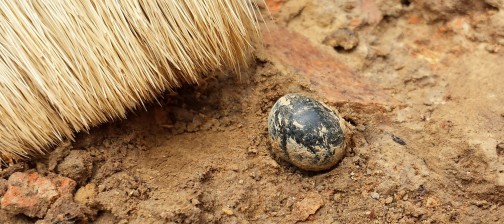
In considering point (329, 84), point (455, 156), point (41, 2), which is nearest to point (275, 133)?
point (329, 84)

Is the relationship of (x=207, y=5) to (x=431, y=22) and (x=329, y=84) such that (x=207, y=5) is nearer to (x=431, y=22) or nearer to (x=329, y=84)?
(x=329, y=84)

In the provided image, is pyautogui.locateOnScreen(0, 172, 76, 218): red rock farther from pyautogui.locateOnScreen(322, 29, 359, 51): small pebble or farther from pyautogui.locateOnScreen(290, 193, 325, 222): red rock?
pyautogui.locateOnScreen(322, 29, 359, 51): small pebble

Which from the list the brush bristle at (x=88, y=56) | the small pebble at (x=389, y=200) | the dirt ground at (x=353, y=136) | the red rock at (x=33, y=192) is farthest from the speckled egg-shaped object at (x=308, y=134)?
the red rock at (x=33, y=192)

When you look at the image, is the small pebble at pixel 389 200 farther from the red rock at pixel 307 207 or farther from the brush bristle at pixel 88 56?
the brush bristle at pixel 88 56

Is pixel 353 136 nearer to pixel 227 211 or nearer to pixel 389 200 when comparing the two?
pixel 389 200

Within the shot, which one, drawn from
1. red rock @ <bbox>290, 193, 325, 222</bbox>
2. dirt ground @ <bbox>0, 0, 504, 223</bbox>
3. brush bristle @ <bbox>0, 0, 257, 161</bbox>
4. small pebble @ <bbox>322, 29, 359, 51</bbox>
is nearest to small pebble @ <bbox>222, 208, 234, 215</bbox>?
dirt ground @ <bbox>0, 0, 504, 223</bbox>

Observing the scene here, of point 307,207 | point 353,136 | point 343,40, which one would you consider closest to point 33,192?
point 307,207
